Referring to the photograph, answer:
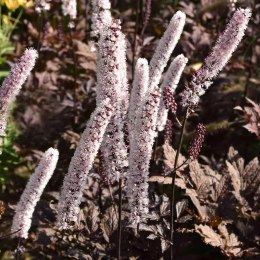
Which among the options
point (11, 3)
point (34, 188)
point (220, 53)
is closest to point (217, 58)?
point (220, 53)

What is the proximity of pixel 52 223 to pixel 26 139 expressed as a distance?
3.94 feet

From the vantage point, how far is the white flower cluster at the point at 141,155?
258 centimetres

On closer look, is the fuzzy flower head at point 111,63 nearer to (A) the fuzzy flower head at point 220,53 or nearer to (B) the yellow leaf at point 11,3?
(A) the fuzzy flower head at point 220,53

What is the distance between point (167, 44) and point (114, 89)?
577 millimetres

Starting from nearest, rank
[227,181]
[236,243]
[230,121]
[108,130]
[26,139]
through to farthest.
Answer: [108,130]
[236,243]
[227,181]
[26,139]
[230,121]

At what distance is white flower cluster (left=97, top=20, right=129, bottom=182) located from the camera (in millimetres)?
2582

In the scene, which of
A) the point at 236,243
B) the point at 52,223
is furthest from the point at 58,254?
the point at 236,243

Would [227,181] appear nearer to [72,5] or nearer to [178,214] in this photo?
[178,214]

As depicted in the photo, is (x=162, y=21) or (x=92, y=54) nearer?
(x=92, y=54)

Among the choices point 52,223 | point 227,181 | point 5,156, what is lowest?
point 52,223

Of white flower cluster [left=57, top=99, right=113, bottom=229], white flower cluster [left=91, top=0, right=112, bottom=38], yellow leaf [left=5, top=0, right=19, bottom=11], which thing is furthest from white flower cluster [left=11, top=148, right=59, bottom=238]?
yellow leaf [left=5, top=0, right=19, bottom=11]

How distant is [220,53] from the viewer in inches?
106

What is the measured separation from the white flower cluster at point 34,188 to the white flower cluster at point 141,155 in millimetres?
381

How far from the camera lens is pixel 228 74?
5590 mm
